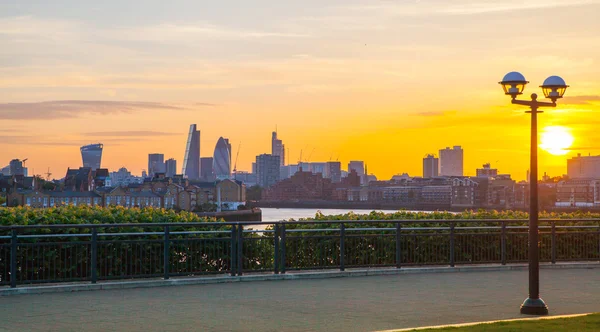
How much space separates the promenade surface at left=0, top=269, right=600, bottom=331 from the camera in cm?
1309

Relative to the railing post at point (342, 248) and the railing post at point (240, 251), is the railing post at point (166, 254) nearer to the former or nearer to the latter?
the railing post at point (240, 251)

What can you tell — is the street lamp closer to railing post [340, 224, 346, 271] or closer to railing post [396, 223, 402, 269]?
railing post [340, 224, 346, 271]

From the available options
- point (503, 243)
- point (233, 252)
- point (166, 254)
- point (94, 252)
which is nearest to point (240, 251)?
point (233, 252)

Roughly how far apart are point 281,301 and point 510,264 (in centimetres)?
912

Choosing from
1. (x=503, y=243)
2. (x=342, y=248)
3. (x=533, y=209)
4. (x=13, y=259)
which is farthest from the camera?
(x=503, y=243)

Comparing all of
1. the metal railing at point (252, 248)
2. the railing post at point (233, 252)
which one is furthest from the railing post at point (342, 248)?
the railing post at point (233, 252)

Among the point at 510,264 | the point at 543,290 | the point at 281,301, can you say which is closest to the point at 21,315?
the point at 281,301

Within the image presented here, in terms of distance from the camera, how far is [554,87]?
15.2 meters

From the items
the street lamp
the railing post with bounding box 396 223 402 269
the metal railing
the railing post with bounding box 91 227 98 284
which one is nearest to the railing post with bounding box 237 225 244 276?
the metal railing

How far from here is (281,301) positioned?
15.8m

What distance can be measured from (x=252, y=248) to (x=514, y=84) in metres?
7.83

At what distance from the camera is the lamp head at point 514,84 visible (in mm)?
14805

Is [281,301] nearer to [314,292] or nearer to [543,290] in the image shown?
[314,292]

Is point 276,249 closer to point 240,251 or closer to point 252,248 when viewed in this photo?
point 252,248
